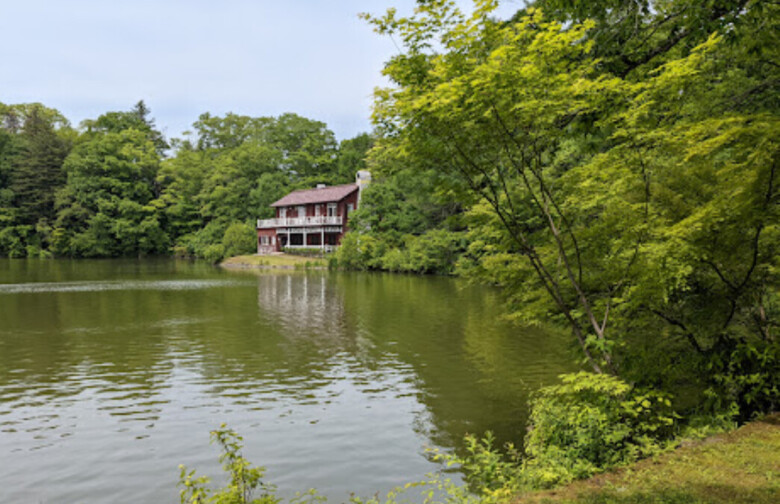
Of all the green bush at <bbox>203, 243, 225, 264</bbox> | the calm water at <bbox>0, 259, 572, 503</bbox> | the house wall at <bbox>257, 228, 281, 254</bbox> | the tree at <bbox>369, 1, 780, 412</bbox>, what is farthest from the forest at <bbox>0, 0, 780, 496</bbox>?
the green bush at <bbox>203, 243, 225, 264</bbox>

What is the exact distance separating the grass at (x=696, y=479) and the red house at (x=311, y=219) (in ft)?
167

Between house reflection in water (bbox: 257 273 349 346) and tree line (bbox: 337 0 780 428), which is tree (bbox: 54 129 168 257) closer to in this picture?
house reflection in water (bbox: 257 273 349 346)

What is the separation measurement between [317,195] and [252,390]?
162 ft

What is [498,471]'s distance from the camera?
6.43 metres

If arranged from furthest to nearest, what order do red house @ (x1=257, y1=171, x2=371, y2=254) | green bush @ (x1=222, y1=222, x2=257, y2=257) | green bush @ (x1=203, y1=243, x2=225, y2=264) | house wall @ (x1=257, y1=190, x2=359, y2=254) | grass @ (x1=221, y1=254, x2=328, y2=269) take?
green bush @ (x1=222, y1=222, x2=257, y2=257), green bush @ (x1=203, y1=243, x2=225, y2=264), house wall @ (x1=257, y1=190, x2=359, y2=254), red house @ (x1=257, y1=171, x2=371, y2=254), grass @ (x1=221, y1=254, x2=328, y2=269)

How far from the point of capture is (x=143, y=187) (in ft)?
229

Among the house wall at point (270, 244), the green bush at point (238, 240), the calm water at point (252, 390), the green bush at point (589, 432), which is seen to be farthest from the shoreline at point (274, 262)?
the green bush at point (589, 432)

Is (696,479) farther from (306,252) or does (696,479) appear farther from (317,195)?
(317,195)

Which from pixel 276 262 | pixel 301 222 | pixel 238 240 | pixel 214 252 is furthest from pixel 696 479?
pixel 238 240

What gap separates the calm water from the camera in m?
8.01

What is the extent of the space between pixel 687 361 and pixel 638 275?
5.54ft

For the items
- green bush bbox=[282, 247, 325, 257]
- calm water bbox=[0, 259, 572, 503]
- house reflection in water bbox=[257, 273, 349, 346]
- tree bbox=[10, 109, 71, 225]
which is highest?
tree bbox=[10, 109, 71, 225]

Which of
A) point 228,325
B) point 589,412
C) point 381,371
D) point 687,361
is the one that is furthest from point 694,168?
point 228,325

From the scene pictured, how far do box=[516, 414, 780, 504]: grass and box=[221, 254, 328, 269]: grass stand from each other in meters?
47.9
